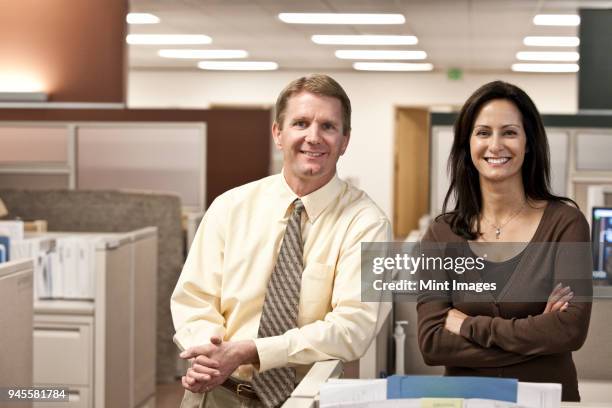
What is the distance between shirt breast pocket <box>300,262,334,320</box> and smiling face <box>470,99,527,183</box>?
34 centimetres

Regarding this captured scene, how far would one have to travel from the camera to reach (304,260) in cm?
174

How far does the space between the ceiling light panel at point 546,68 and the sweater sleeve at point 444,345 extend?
974cm

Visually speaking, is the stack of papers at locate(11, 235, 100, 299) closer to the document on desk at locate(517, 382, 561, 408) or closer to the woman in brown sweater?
the woman in brown sweater

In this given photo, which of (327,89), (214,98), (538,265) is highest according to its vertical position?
(214,98)

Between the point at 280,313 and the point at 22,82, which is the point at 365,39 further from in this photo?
the point at 280,313

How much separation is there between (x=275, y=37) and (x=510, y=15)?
241 centimetres

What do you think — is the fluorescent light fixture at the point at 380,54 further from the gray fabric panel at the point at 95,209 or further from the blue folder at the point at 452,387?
the blue folder at the point at 452,387

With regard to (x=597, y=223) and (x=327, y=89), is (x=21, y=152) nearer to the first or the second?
(x=597, y=223)

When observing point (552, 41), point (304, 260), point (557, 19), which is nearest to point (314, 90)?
point (304, 260)

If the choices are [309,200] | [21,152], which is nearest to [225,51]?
[21,152]

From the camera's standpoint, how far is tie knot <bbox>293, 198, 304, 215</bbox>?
1.76 metres

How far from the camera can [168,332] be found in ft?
14.3

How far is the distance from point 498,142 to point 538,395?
54 centimetres

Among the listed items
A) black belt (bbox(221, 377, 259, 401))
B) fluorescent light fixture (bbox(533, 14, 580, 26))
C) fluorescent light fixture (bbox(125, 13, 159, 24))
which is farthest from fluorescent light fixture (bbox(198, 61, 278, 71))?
black belt (bbox(221, 377, 259, 401))
